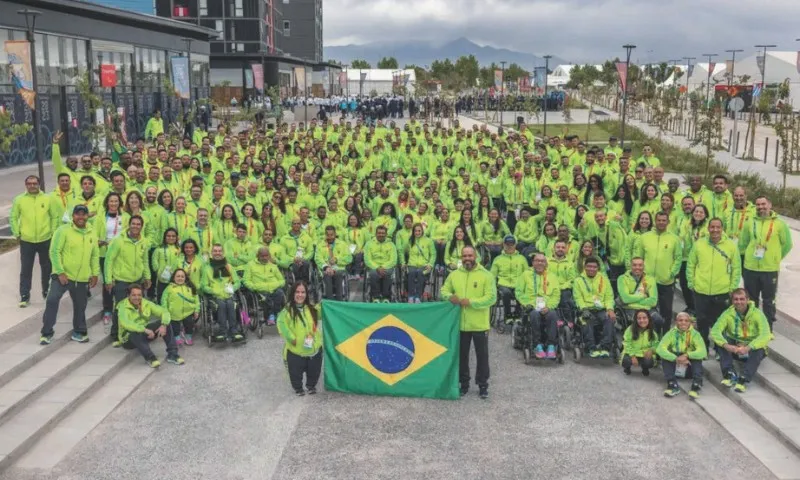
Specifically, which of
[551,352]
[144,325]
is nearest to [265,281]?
[144,325]

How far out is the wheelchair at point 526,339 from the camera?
11672 mm

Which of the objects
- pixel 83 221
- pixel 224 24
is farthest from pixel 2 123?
pixel 224 24

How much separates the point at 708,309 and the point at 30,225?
10.7 metres

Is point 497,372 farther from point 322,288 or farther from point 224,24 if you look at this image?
point 224,24

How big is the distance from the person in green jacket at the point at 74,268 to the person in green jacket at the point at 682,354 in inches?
323

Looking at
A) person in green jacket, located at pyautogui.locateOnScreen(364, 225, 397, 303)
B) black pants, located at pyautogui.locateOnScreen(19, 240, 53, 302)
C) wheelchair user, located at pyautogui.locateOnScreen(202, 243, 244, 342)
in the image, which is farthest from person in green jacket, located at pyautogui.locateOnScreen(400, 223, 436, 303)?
black pants, located at pyautogui.locateOnScreen(19, 240, 53, 302)

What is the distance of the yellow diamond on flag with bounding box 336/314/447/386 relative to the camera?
1032 centimetres

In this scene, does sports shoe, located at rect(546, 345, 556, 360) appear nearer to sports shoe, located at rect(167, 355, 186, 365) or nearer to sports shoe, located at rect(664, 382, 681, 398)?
sports shoe, located at rect(664, 382, 681, 398)

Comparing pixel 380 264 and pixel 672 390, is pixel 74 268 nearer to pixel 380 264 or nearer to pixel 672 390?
pixel 380 264

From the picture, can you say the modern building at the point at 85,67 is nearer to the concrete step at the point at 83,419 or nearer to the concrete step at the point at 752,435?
the concrete step at the point at 83,419

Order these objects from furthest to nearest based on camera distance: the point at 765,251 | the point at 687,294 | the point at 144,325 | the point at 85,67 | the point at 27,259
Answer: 1. the point at 85,67
2. the point at 687,294
3. the point at 27,259
4. the point at 765,251
5. the point at 144,325

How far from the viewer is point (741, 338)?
10586 mm

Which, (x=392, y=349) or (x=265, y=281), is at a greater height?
(x=265, y=281)

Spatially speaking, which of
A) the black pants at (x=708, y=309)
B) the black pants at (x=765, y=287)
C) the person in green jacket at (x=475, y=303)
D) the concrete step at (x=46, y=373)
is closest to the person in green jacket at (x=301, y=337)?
the person in green jacket at (x=475, y=303)
